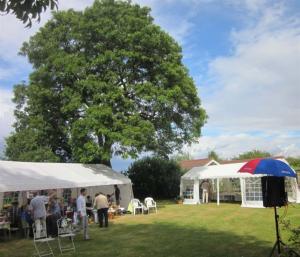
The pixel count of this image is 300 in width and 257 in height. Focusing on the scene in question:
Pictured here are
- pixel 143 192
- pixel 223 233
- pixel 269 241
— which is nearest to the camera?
pixel 269 241

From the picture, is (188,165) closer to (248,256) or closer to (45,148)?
(45,148)

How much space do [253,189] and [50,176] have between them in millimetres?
11525

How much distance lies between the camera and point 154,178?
3141cm

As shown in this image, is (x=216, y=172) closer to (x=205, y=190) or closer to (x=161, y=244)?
(x=205, y=190)

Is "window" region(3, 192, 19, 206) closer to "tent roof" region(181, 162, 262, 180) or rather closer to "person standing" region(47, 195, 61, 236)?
"person standing" region(47, 195, 61, 236)

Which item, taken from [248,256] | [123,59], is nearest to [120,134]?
[123,59]

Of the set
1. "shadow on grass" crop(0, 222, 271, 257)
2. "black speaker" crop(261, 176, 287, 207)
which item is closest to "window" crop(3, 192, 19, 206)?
"shadow on grass" crop(0, 222, 271, 257)

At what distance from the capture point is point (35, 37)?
2667 centimetres

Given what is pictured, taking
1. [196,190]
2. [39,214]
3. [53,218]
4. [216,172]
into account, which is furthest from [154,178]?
[39,214]

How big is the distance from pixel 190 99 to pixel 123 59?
4930 millimetres

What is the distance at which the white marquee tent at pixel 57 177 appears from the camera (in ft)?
50.9

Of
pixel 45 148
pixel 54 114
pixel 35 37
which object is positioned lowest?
pixel 45 148

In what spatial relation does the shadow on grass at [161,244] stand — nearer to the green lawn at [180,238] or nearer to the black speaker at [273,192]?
the green lawn at [180,238]

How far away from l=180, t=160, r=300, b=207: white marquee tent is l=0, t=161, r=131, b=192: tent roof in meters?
6.00
